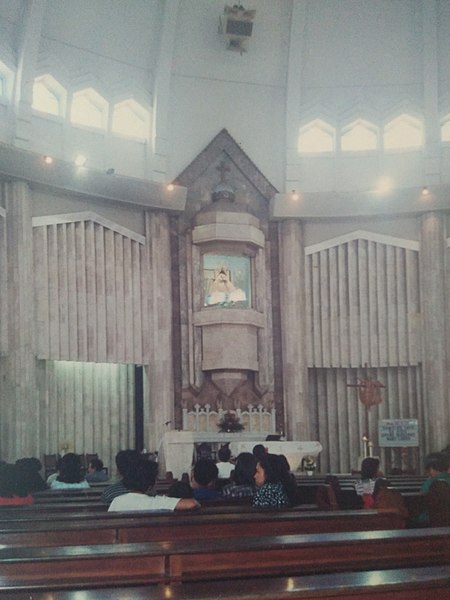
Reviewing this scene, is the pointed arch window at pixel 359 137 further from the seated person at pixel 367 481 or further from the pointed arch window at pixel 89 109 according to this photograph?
the seated person at pixel 367 481

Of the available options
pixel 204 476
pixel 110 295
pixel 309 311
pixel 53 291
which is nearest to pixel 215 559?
pixel 204 476

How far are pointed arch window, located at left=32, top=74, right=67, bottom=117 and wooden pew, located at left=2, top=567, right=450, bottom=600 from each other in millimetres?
15457

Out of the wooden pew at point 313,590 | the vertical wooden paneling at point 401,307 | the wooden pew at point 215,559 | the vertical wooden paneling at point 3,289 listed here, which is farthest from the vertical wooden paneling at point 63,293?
the wooden pew at point 313,590

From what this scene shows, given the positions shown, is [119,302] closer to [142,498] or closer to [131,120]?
[131,120]

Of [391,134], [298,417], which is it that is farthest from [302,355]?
[391,134]

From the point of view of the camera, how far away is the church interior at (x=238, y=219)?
55.4 ft

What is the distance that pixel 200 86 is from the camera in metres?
18.9

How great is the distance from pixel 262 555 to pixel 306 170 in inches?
666

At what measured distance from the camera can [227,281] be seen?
60.3 feet

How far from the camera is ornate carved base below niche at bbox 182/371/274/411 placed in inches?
704

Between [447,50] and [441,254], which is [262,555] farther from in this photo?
[447,50]

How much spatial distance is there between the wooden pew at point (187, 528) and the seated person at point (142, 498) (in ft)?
2.80

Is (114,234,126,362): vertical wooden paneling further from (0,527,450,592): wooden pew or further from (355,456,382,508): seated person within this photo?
(0,527,450,592): wooden pew

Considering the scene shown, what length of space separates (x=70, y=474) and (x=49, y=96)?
10332 millimetres
